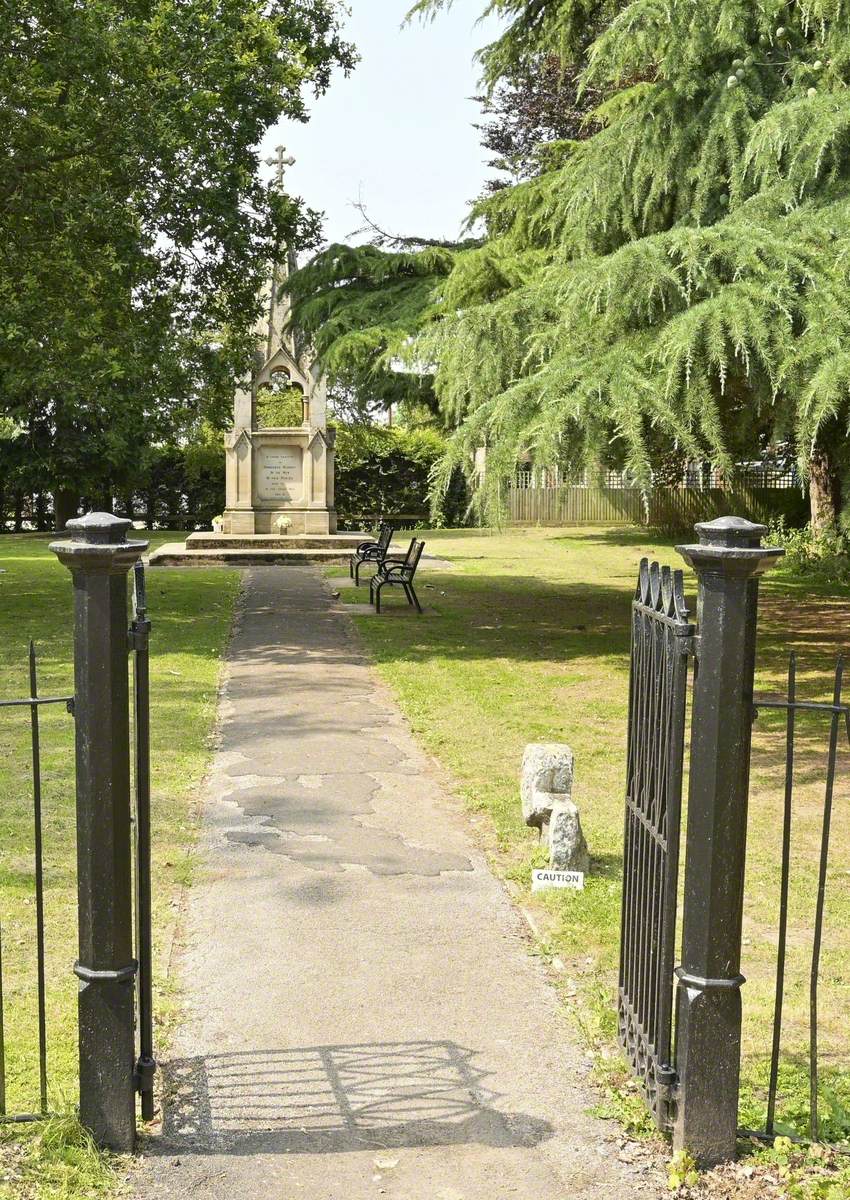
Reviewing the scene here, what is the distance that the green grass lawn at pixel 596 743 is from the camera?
4.62 meters

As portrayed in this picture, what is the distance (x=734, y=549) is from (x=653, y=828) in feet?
3.27

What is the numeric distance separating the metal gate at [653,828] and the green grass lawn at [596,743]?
0.33m

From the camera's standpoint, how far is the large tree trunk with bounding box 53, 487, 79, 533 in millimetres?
38250

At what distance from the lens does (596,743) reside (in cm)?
911

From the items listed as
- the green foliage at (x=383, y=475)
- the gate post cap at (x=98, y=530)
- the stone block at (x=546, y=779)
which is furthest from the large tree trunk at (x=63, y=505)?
the gate post cap at (x=98, y=530)

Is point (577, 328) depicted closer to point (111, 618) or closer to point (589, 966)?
point (589, 966)

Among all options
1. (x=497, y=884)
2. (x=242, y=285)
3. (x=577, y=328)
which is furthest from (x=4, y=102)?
(x=497, y=884)

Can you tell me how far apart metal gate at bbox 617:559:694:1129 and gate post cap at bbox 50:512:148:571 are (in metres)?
1.54

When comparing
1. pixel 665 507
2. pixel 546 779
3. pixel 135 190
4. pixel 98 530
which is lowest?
pixel 546 779

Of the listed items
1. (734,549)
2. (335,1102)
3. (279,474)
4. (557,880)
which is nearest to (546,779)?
(557,880)

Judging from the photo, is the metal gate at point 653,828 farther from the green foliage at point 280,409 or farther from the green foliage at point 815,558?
the green foliage at point 280,409

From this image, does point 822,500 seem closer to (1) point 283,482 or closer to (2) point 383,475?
(1) point 283,482

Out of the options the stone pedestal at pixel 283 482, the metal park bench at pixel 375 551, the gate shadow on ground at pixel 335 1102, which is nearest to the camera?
the gate shadow on ground at pixel 335 1102

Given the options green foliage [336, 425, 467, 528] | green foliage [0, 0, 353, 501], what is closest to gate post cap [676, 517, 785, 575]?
green foliage [0, 0, 353, 501]
